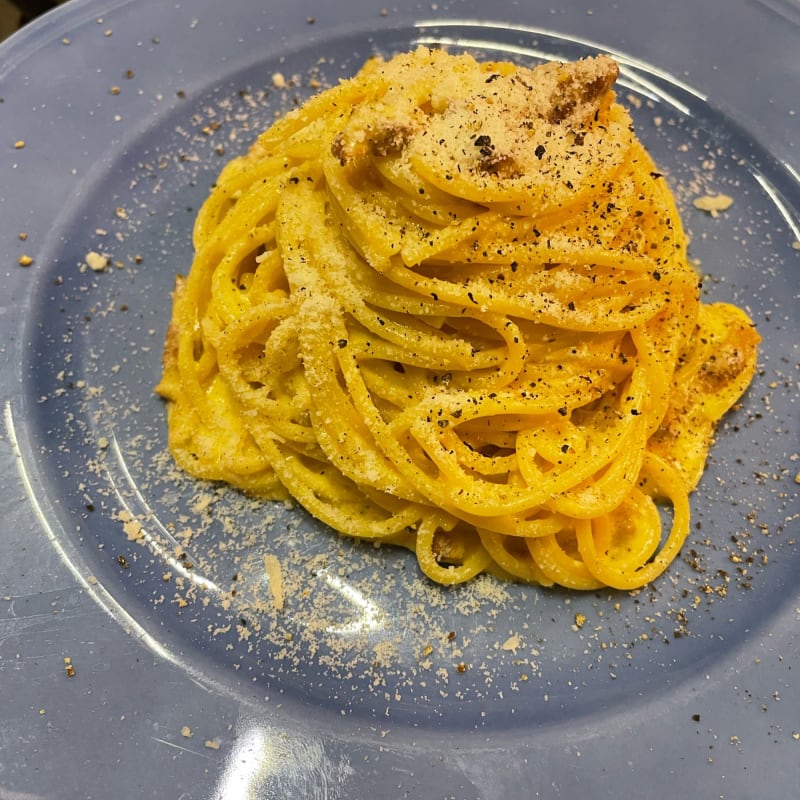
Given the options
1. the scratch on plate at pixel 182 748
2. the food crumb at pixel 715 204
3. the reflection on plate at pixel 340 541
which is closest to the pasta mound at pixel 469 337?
the reflection on plate at pixel 340 541

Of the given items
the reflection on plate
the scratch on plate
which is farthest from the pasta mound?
the scratch on plate

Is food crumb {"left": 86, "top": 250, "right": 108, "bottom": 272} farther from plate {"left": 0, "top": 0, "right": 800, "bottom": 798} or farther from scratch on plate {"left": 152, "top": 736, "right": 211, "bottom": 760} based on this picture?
scratch on plate {"left": 152, "top": 736, "right": 211, "bottom": 760}

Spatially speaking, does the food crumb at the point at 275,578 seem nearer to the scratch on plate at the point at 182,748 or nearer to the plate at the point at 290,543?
the plate at the point at 290,543

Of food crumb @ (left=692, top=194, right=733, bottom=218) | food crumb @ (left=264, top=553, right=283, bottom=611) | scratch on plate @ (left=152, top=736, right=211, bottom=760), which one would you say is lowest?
scratch on plate @ (left=152, top=736, right=211, bottom=760)

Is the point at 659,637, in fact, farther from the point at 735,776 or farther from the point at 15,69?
the point at 15,69

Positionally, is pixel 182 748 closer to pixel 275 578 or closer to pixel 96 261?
pixel 275 578

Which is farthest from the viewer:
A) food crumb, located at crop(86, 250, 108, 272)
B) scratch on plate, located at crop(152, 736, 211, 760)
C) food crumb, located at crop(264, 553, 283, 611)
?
food crumb, located at crop(86, 250, 108, 272)

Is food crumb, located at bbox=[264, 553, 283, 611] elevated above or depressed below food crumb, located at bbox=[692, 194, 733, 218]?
below

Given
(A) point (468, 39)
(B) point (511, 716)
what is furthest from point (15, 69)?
(B) point (511, 716)
